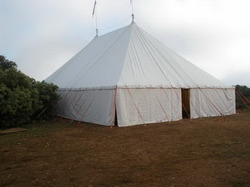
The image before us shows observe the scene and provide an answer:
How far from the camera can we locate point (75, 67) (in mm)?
14164

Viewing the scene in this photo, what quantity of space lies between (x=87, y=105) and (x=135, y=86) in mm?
2420

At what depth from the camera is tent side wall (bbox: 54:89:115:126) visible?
9.48 metres

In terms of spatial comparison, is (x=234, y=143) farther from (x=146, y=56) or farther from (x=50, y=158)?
(x=146, y=56)

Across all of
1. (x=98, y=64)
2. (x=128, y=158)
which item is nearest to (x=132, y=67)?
(x=98, y=64)

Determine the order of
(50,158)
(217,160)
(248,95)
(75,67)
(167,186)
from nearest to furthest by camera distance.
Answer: (167,186)
(217,160)
(50,158)
(75,67)
(248,95)

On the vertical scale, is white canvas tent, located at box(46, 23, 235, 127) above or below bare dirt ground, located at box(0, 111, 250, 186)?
above

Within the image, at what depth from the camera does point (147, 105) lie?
1005 centimetres

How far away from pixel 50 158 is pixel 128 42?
786 cm

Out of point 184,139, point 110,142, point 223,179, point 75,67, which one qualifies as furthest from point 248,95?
point 223,179

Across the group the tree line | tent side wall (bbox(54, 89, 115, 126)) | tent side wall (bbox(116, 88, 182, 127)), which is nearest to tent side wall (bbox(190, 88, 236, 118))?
→ tent side wall (bbox(116, 88, 182, 127))

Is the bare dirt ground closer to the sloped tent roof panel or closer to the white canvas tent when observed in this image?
the white canvas tent

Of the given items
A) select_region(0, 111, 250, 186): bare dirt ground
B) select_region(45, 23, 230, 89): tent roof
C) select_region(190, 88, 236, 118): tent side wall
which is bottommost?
select_region(0, 111, 250, 186): bare dirt ground

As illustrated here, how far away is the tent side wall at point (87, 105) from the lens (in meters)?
9.48

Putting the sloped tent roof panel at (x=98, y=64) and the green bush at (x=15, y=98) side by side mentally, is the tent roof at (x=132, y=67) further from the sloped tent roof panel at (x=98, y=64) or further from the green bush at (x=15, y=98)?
the green bush at (x=15, y=98)
